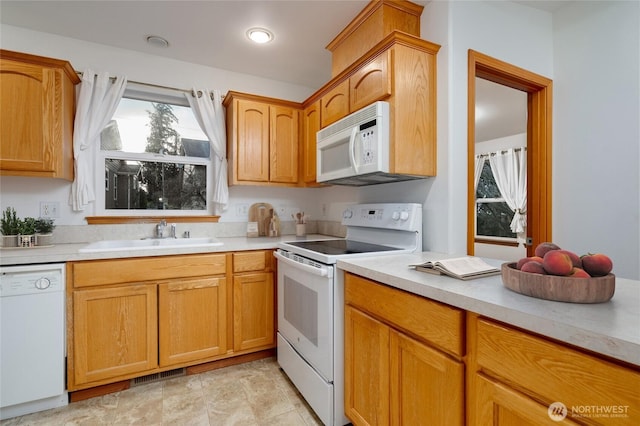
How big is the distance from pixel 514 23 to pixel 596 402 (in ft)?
7.24

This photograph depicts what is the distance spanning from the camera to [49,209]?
219cm

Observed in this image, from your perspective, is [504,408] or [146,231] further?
[146,231]

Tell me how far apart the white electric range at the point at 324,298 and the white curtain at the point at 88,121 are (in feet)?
4.92

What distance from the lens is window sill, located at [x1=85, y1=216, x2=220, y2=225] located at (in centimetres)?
231

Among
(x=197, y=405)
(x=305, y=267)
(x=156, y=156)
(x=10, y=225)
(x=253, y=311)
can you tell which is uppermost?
(x=156, y=156)

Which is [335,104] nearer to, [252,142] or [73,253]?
[252,142]

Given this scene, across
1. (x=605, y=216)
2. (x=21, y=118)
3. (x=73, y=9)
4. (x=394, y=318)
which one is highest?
(x=73, y=9)

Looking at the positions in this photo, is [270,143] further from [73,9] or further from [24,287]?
[24,287]

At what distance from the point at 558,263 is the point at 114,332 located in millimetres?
2237

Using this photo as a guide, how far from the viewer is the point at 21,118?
1917mm

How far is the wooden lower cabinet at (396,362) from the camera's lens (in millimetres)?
990

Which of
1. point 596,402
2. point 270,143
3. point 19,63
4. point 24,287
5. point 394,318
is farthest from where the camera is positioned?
point 270,143

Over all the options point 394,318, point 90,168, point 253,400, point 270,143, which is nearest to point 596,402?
point 394,318

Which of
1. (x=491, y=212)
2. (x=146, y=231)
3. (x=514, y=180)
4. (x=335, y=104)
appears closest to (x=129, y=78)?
(x=146, y=231)
